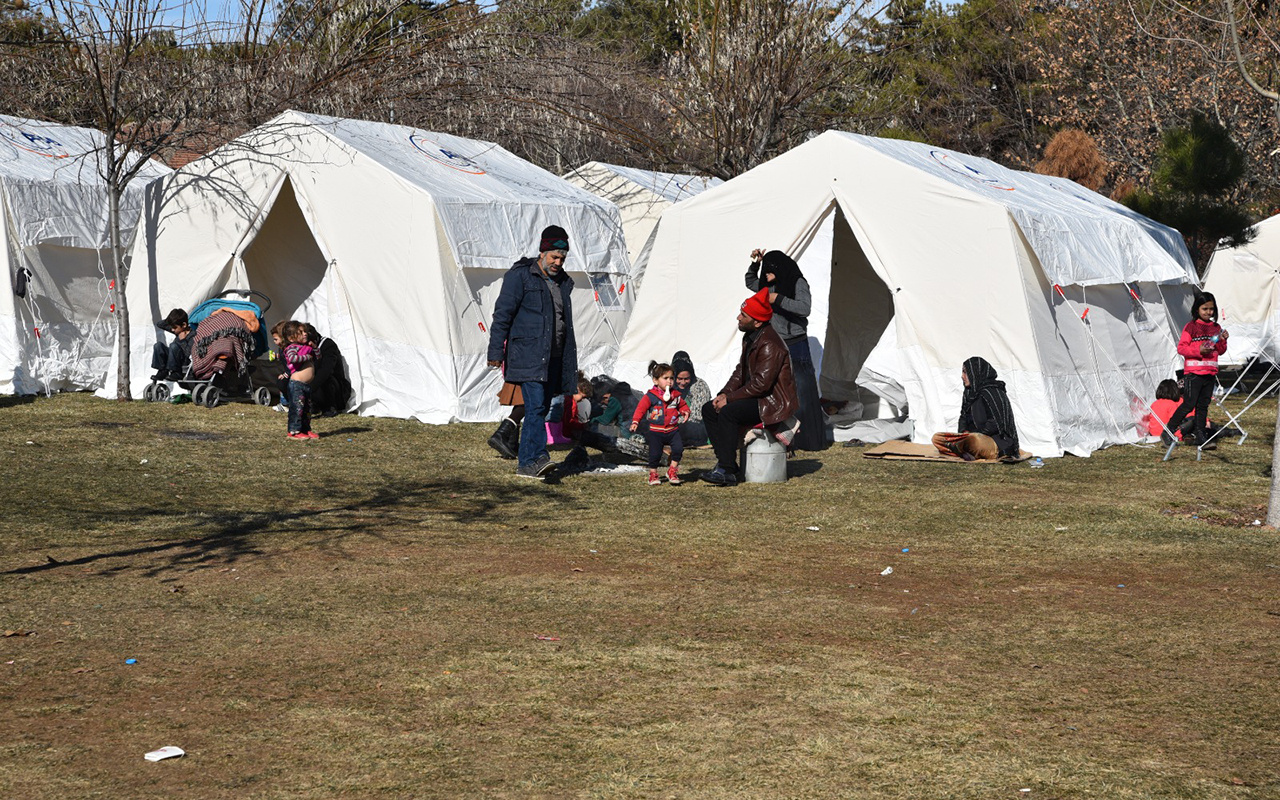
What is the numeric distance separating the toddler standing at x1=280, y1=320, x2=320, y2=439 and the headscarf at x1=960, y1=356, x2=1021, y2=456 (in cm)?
594

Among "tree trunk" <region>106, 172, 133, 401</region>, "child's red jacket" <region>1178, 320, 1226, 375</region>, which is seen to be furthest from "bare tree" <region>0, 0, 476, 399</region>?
"child's red jacket" <region>1178, 320, 1226, 375</region>

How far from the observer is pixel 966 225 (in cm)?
1143

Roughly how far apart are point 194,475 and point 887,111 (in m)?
20.8

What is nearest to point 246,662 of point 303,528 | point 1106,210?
point 303,528

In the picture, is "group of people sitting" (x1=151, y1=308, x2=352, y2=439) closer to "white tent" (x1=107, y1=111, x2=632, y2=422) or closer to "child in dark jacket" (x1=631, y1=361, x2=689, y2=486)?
"white tent" (x1=107, y1=111, x2=632, y2=422)

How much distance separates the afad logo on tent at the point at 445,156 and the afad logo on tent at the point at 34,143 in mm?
4547

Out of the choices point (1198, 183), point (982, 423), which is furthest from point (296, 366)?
point (1198, 183)

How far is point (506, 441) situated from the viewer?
34.1 feet

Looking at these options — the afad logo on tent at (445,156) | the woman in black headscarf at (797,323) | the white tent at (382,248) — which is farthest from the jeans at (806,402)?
the afad logo on tent at (445,156)

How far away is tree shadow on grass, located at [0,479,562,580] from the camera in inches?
255

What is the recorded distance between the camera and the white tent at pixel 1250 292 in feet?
70.7

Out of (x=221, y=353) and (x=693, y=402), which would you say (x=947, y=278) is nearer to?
(x=693, y=402)

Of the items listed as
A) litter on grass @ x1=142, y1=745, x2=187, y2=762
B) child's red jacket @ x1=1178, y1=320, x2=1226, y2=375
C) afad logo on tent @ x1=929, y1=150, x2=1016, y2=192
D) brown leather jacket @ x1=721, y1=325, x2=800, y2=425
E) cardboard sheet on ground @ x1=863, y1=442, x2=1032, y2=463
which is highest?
afad logo on tent @ x1=929, y1=150, x2=1016, y2=192

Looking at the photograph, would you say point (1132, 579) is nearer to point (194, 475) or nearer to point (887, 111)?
point (194, 475)
